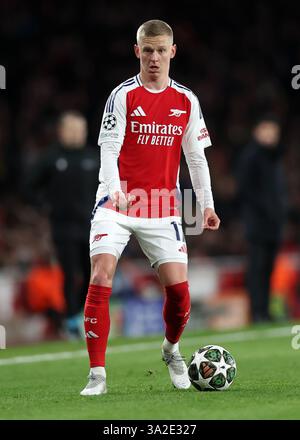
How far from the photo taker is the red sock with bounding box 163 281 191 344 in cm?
701

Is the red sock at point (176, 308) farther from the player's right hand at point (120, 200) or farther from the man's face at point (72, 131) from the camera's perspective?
the man's face at point (72, 131)

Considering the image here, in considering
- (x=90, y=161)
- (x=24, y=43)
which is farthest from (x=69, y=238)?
(x=24, y=43)

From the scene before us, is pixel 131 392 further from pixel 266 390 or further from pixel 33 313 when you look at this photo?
pixel 33 313

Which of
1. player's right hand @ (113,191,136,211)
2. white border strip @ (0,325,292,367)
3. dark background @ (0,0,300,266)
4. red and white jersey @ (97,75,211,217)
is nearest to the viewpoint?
player's right hand @ (113,191,136,211)

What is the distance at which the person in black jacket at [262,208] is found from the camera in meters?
13.2

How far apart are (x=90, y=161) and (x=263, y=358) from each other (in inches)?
129

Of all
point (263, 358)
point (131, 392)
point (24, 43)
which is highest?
point (24, 43)

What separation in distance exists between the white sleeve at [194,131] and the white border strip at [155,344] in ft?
10.8

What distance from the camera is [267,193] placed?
1331 centimetres

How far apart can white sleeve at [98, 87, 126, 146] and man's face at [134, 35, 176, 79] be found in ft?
0.71

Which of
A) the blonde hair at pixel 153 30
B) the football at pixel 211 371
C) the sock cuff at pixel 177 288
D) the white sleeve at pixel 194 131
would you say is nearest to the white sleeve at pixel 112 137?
the blonde hair at pixel 153 30

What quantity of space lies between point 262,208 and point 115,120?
667 centimetres

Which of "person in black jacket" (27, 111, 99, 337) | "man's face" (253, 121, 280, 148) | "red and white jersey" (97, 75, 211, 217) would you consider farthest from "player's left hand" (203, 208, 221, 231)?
"man's face" (253, 121, 280, 148)

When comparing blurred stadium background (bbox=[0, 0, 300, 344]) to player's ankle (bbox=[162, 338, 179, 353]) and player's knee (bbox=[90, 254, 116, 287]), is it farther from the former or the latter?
player's knee (bbox=[90, 254, 116, 287])
